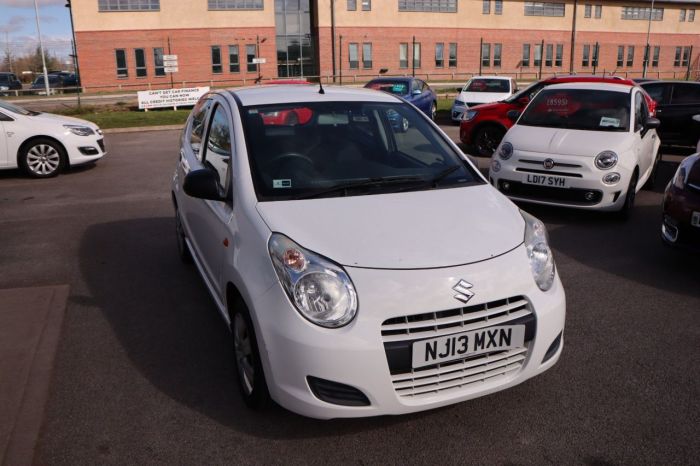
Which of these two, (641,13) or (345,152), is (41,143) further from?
(641,13)

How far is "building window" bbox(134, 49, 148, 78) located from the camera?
4719 cm

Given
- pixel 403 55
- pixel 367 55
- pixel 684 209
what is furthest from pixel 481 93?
pixel 403 55

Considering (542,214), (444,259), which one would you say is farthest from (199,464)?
(542,214)

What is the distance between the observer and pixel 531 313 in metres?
3.01

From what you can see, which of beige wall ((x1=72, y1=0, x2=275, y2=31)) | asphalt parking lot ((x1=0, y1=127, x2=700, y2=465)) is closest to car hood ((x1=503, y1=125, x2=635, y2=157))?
asphalt parking lot ((x1=0, y1=127, x2=700, y2=465))

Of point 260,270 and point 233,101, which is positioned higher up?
point 233,101

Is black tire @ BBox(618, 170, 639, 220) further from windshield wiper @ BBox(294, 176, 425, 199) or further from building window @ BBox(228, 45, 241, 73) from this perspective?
building window @ BBox(228, 45, 241, 73)

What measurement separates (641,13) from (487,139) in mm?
58152

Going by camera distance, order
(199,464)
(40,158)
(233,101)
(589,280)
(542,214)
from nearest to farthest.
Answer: (199,464) < (233,101) < (589,280) < (542,214) < (40,158)

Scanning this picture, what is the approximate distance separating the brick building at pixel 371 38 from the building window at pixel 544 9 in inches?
3.6

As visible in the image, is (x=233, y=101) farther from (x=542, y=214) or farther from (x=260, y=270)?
(x=542, y=214)

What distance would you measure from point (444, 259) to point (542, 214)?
5279 millimetres

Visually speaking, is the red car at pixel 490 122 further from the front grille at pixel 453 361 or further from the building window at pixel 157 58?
the building window at pixel 157 58

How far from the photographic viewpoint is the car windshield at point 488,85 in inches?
749
